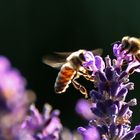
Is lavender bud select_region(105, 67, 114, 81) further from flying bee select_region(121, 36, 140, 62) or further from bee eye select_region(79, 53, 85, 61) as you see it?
bee eye select_region(79, 53, 85, 61)

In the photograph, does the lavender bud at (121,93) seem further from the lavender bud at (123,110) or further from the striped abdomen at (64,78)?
the striped abdomen at (64,78)

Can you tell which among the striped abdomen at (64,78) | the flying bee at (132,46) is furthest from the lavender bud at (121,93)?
the striped abdomen at (64,78)

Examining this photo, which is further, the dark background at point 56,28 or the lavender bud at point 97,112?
the dark background at point 56,28

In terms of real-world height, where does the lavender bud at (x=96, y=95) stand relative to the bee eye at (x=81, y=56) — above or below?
above

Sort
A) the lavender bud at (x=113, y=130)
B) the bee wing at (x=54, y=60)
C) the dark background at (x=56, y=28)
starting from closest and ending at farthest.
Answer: the lavender bud at (x=113, y=130), the bee wing at (x=54, y=60), the dark background at (x=56, y=28)

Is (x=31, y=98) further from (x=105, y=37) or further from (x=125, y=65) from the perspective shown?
(x=105, y=37)

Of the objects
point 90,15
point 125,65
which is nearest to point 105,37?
point 90,15

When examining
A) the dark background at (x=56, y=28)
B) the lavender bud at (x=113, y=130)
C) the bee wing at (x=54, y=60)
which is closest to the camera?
the lavender bud at (x=113, y=130)

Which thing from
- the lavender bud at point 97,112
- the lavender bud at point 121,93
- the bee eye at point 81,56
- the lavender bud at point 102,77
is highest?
the lavender bud at point 102,77
